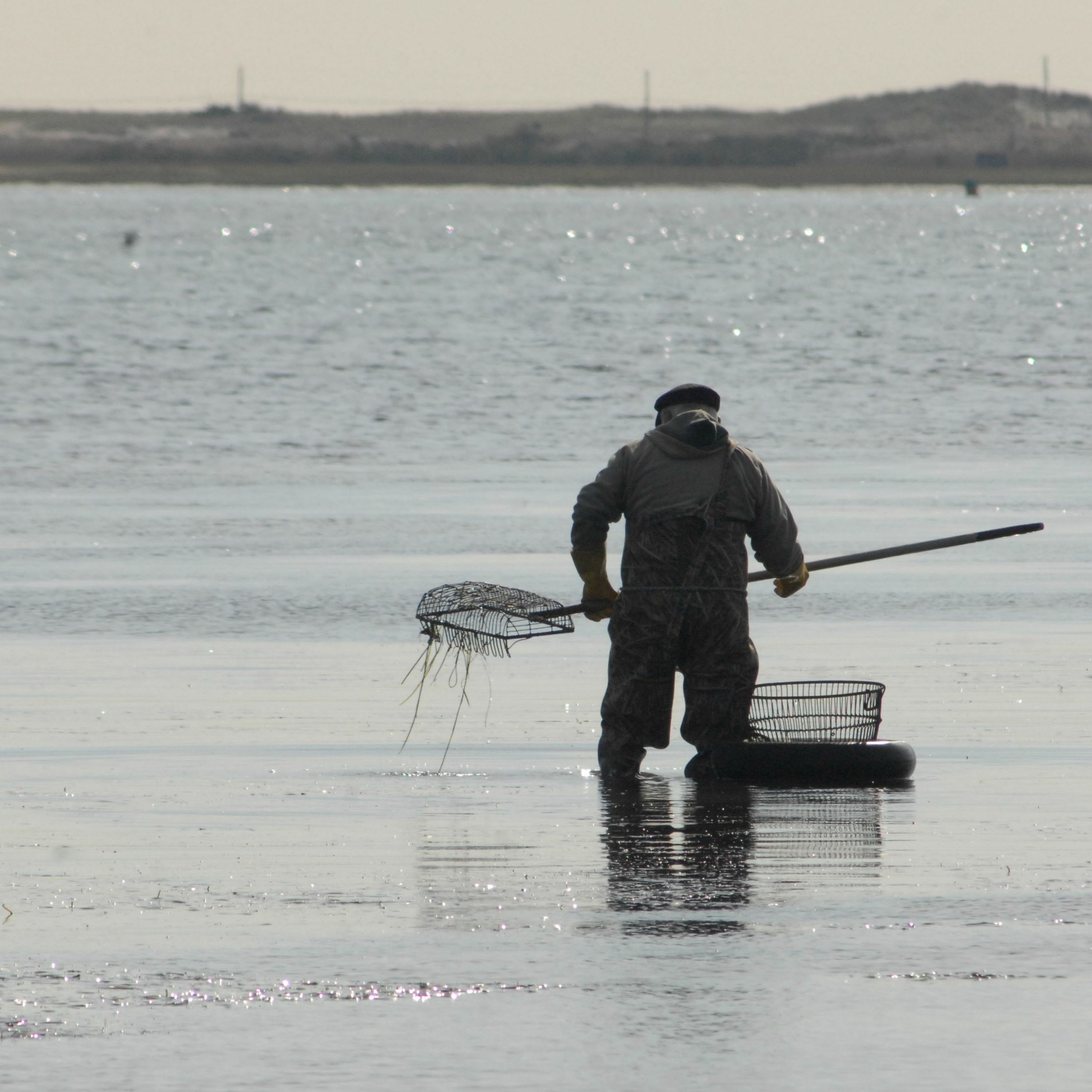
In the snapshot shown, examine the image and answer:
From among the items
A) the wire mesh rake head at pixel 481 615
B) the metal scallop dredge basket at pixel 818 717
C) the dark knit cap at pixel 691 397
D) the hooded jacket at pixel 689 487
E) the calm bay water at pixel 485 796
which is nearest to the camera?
the calm bay water at pixel 485 796

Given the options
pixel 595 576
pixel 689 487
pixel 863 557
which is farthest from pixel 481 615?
pixel 863 557

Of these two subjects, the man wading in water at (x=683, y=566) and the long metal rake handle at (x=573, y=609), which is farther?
the long metal rake handle at (x=573, y=609)

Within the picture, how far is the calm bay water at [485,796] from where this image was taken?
18.7 feet

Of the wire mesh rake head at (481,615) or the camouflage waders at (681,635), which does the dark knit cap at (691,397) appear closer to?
the camouflage waders at (681,635)

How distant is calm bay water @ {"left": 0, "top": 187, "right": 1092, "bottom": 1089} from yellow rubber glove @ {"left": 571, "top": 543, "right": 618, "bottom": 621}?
1.89 feet

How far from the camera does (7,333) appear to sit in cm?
4988

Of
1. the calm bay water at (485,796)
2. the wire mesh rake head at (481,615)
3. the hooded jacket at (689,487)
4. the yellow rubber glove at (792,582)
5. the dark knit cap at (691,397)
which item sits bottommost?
the calm bay water at (485,796)

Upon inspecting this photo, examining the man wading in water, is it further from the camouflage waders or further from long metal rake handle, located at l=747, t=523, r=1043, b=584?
long metal rake handle, located at l=747, t=523, r=1043, b=584

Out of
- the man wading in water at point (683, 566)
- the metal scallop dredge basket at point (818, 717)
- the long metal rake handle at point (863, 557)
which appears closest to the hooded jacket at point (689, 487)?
the man wading in water at point (683, 566)

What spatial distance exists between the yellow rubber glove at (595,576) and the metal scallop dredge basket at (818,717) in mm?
602

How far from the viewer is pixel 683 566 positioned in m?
8.98

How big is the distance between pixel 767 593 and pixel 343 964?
856 cm

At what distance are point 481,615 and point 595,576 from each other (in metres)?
0.73

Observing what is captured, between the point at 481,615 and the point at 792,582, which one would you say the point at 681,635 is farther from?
the point at 481,615
